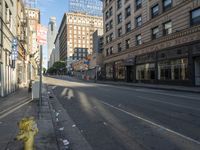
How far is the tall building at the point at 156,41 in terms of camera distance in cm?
2709

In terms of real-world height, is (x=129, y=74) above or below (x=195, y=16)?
below

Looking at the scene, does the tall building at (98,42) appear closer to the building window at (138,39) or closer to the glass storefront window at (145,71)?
the building window at (138,39)

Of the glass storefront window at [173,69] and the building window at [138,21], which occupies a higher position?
the building window at [138,21]

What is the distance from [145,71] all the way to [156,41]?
5833 millimetres

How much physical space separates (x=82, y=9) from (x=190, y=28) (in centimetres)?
17345

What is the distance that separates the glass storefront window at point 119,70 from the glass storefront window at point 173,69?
14.3m

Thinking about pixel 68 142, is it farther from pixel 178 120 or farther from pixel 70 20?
pixel 70 20

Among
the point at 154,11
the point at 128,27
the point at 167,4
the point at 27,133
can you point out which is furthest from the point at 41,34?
the point at 128,27

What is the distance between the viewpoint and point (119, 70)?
49.8 m

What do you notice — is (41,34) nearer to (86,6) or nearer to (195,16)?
(195,16)

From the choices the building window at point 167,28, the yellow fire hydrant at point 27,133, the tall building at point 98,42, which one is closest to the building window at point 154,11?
the building window at point 167,28

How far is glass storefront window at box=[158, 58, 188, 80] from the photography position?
28.2m

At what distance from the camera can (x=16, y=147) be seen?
5.27 m

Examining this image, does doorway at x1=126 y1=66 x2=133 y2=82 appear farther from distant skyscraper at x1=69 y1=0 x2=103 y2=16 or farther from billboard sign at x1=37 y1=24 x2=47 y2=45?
distant skyscraper at x1=69 y1=0 x2=103 y2=16
